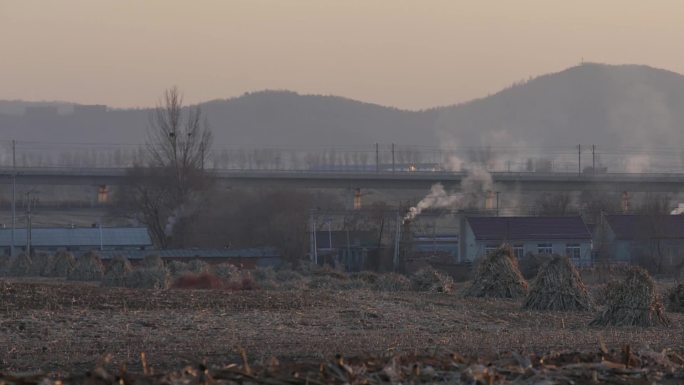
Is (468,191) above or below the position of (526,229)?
above

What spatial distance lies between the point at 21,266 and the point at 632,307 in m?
36.9

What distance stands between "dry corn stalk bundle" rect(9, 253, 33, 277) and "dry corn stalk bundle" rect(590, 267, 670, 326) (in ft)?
113

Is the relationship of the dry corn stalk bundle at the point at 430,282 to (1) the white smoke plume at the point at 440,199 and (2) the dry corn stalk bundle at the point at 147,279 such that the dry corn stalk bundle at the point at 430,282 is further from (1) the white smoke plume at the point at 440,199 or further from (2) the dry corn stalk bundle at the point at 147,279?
(1) the white smoke plume at the point at 440,199

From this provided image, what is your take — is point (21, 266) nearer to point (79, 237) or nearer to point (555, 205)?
point (79, 237)

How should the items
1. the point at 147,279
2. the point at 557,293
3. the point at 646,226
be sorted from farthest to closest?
the point at 646,226 → the point at 147,279 → the point at 557,293

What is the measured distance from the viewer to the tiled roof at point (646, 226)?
228ft

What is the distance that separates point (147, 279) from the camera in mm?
38281

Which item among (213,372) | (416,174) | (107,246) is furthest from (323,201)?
(213,372)

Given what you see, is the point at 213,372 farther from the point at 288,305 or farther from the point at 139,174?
the point at 139,174

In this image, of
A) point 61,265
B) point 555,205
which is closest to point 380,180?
point 555,205

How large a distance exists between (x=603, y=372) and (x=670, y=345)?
6.58m

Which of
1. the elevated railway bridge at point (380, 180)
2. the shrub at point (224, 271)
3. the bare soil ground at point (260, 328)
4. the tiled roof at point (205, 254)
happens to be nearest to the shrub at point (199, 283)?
the bare soil ground at point (260, 328)

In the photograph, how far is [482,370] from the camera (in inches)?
473

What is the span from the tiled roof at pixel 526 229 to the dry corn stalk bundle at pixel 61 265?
2310 cm
